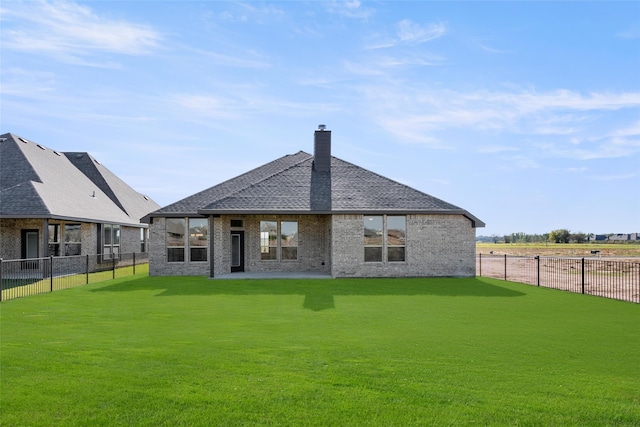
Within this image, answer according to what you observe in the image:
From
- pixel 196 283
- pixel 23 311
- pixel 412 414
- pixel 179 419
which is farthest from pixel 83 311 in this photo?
pixel 412 414

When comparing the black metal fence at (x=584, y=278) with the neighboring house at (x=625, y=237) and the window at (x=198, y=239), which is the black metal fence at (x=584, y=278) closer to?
the window at (x=198, y=239)

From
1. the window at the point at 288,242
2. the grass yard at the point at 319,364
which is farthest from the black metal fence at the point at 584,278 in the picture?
the window at the point at 288,242

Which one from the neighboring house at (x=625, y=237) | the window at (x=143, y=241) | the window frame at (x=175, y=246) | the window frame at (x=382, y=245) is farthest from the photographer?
the neighboring house at (x=625, y=237)

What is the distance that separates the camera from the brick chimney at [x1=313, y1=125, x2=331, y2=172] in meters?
24.7

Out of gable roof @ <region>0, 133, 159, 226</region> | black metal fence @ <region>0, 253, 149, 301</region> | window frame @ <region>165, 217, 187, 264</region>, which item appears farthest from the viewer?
gable roof @ <region>0, 133, 159, 226</region>

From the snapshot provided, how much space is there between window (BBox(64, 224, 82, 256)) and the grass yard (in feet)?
45.0

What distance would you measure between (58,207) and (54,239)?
8.17 ft

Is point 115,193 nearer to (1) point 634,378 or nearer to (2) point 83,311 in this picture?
(2) point 83,311

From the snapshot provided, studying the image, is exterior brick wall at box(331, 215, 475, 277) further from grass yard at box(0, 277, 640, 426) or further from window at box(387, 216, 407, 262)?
grass yard at box(0, 277, 640, 426)

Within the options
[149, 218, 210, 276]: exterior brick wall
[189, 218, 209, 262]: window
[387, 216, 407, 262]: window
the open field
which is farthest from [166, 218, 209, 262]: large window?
the open field

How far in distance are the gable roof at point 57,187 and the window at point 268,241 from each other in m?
9.58

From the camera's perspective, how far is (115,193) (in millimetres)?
33906

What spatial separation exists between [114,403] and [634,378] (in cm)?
655

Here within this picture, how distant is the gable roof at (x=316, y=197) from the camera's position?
821 inches
